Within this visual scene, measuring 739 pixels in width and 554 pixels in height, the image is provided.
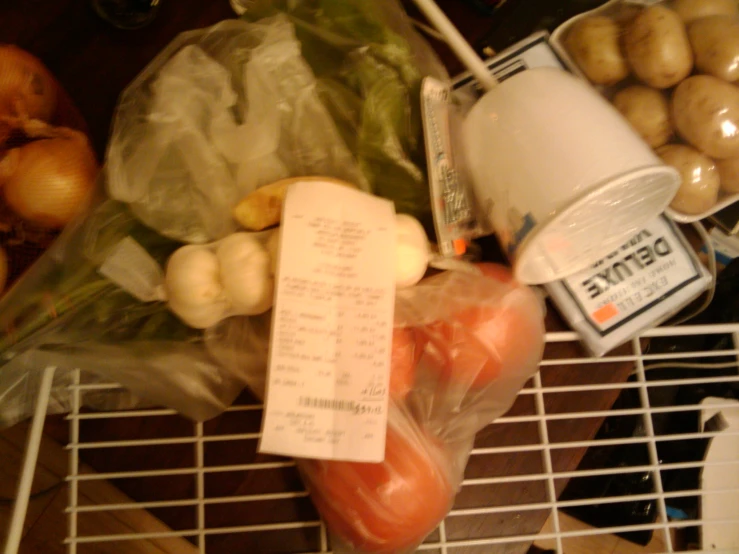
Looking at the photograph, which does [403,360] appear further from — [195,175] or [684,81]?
[684,81]

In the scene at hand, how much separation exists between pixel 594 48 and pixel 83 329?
2.03 ft

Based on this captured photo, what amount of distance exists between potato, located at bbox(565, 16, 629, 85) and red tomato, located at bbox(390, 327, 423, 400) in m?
0.38

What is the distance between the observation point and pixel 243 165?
20.2 inches

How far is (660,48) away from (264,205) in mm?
451

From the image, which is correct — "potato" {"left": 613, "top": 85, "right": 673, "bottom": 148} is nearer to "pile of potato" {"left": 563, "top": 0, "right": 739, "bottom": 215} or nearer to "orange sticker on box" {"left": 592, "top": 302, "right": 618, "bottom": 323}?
"pile of potato" {"left": 563, "top": 0, "right": 739, "bottom": 215}

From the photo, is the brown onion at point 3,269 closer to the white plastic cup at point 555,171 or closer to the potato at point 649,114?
the white plastic cup at point 555,171

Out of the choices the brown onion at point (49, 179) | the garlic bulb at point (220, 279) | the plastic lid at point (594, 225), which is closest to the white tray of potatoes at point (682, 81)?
the plastic lid at point (594, 225)

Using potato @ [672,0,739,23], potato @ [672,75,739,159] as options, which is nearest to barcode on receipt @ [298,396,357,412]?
potato @ [672,75,739,159]

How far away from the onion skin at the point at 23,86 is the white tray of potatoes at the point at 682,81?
0.60m

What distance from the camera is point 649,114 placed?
58 centimetres

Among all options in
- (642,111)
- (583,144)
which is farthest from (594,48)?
(583,144)

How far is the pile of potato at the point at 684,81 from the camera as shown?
554mm

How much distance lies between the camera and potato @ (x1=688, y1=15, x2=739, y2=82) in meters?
0.55

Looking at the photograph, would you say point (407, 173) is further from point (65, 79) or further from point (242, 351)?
point (65, 79)
